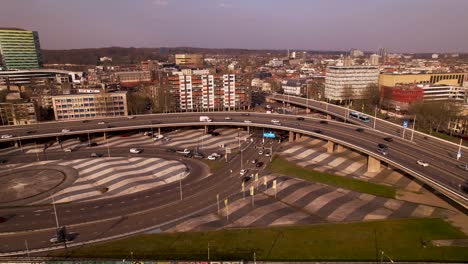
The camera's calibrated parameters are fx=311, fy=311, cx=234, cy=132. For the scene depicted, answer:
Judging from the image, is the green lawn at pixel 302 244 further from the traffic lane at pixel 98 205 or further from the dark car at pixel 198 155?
the dark car at pixel 198 155

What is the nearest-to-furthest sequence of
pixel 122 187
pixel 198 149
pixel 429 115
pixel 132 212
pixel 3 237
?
pixel 3 237, pixel 132 212, pixel 122 187, pixel 198 149, pixel 429 115

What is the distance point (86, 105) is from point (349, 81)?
441ft

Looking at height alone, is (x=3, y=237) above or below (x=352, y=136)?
below

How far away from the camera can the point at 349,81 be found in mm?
174125

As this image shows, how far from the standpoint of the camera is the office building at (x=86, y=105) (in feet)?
393

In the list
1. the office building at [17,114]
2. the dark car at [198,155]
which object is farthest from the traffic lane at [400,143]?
the office building at [17,114]

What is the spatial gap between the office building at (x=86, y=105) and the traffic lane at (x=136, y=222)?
254 feet

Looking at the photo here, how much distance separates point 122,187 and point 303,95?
5882 inches

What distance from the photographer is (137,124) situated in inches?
4284

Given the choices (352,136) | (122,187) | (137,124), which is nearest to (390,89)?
(352,136)

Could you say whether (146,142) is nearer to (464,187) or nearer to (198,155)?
(198,155)

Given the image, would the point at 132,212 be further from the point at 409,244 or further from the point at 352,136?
the point at 352,136

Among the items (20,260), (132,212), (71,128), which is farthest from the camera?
(71,128)

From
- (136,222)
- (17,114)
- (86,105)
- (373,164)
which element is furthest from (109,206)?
(17,114)
